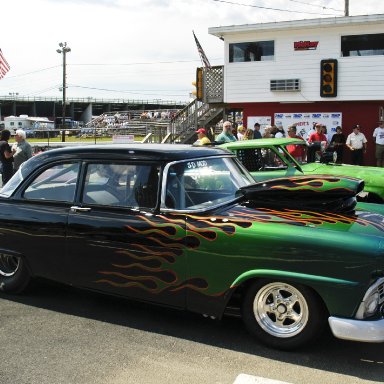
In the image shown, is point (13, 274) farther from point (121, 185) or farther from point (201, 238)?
point (201, 238)

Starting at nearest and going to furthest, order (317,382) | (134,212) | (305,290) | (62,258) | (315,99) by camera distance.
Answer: (317,382) < (305,290) < (134,212) < (62,258) < (315,99)

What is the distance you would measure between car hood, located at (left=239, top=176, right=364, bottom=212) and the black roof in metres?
0.70

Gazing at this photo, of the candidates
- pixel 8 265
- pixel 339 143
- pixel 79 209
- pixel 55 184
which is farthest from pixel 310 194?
pixel 339 143

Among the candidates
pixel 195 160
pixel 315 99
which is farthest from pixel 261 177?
pixel 315 99

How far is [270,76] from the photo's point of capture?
1964cm

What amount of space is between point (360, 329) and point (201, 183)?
5.78 ft

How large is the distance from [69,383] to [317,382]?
5.17 ft

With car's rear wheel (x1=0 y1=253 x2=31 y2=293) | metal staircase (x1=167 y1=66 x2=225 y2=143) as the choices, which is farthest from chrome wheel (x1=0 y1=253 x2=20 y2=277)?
metal staircase (x1=167 y1=66 x2=225 y2=143)

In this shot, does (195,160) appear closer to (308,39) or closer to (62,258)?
(62,258)

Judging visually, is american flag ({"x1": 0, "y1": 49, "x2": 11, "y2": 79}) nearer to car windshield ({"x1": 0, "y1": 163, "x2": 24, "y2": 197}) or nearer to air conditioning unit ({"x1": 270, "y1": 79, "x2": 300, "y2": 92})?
air conditioning unit ({"x1": 270, "y1": 79, "x2": 300, "y2": 92})

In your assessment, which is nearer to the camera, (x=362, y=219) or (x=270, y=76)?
(x=362, y=219)

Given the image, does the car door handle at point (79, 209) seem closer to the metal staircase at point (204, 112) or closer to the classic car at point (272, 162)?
the classic car at point (272, 162)

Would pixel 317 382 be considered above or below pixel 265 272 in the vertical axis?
below

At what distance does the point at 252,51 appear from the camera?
65.6 feet
